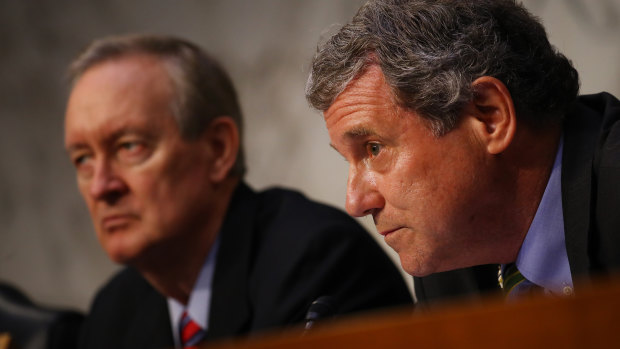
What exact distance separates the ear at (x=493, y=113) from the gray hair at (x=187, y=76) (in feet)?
3.48

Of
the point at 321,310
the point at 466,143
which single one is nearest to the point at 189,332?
the point at 321,310

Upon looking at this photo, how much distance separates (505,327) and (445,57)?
0.77 m

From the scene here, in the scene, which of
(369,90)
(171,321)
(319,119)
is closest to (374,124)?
(369,90)

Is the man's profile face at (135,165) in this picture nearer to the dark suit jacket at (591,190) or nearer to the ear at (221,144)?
the ear at (221,144)

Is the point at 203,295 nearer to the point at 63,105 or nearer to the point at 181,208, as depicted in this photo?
the point at 181,208

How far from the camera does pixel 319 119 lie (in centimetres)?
317

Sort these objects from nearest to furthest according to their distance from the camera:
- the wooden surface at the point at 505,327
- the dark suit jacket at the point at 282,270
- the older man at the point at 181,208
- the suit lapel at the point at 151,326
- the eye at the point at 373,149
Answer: the wooden surface at the point at 505,327 < the eye at the point at 373,149 < the dark suit jacket at the point at 282,270 < the older man at the point at 181,208 < the suit lapel at the point at 151,326

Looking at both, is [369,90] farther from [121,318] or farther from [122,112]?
[121,318]

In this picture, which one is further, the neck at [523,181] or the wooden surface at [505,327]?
the neck at [523,181]

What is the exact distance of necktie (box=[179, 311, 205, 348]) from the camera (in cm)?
213

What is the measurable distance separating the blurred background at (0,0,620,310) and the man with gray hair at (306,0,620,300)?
1.62m

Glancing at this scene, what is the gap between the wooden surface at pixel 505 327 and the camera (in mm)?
637

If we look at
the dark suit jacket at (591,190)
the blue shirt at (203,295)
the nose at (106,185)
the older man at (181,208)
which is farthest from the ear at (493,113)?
the nose at (106,185)

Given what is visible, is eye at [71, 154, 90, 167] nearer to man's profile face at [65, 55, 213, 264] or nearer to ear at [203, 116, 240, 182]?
man's profile face at [65, 55, 213, 264]
